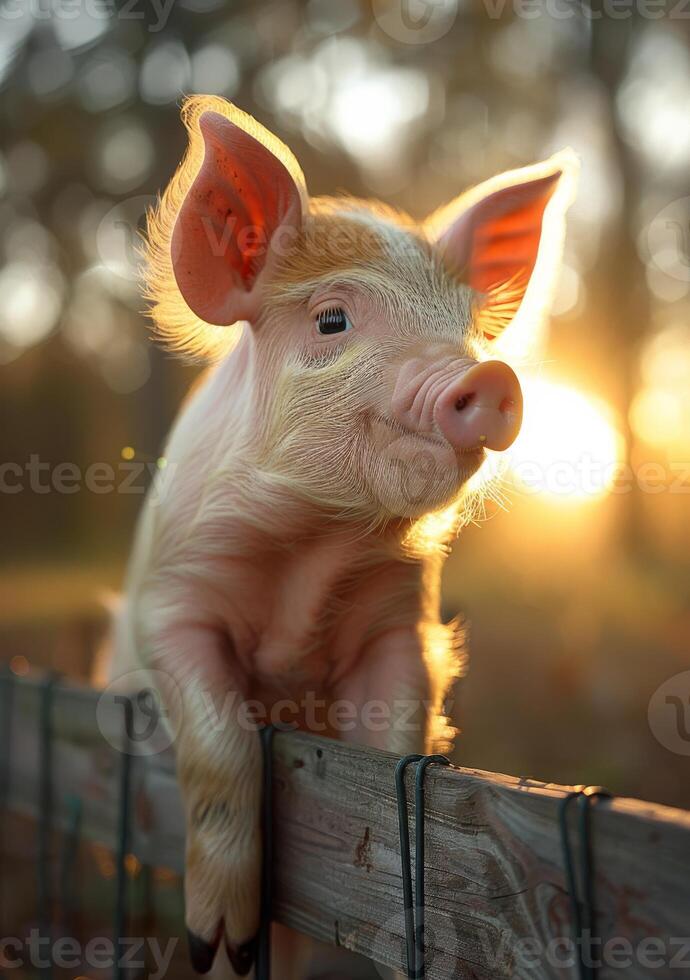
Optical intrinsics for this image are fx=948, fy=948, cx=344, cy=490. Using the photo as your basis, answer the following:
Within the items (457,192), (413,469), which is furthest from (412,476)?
(457,192)

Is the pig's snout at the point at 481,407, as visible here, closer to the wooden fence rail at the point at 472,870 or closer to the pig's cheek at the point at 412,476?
the pig's cheek at the point at 412,476

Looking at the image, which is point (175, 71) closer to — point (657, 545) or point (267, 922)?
point (657, 545)

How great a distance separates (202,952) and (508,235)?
1.41 m

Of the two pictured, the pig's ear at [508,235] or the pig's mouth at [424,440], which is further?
the pig's ear at [508,235]

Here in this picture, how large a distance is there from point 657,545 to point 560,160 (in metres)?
9.25

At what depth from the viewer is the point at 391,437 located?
141cm

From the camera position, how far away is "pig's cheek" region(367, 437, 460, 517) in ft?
4.49

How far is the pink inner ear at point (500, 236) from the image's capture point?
5.76 feet

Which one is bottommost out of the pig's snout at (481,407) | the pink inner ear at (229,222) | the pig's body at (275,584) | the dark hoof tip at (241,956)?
the dark hoof tip at (241,956)

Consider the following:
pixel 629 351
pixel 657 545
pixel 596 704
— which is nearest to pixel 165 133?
pixel 629 351

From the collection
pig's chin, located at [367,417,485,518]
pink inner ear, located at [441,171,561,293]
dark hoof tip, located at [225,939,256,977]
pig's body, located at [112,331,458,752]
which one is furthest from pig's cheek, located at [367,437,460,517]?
dark hoof tip, located at [225,939,256,977]

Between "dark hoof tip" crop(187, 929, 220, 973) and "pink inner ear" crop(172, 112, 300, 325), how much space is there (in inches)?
41.3

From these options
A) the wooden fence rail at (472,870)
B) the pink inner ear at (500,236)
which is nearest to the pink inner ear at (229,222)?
the pink inner ear at (500,236)

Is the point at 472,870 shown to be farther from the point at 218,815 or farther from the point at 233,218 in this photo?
the point at 233,218
